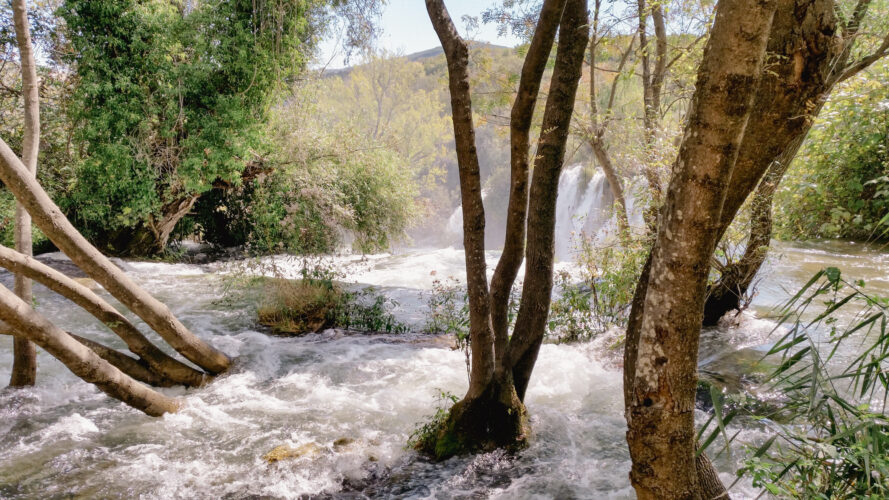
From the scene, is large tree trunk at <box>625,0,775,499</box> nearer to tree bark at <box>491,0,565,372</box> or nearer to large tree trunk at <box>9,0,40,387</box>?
tree bark at <box>491,0,565,372</box>

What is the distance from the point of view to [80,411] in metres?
4.98

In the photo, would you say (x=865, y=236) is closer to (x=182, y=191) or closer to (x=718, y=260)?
(x=718, y=260)

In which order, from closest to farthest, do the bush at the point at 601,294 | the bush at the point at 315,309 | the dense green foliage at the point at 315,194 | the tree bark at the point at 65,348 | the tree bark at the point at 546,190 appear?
the tree bark at the point at 65,348 < the tree bark at the point at 546,190 < the bush at the point at 601,294 < the bush at the point at 315,309 < the dense green foliage at the point at 315,194

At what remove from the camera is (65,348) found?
11.4ft

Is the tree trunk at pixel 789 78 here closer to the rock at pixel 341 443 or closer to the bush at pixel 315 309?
the rock at pixel 341 443

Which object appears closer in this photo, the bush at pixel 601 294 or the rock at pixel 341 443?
the rock at pixel 341 443

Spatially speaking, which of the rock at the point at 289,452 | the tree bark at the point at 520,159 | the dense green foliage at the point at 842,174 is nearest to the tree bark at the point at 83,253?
the rock at the point at 289,452

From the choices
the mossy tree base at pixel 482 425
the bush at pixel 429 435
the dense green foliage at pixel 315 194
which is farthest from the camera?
the dense green foliage at pixel 315 194

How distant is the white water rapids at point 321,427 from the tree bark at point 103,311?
187 mm

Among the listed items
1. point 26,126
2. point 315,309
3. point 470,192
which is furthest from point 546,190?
point 315,309

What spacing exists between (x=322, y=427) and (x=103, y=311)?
2.16m

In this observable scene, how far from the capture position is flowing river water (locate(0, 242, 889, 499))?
372 cm

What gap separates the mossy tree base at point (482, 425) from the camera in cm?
386

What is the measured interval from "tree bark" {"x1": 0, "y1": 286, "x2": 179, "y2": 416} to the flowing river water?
660 millimetres
